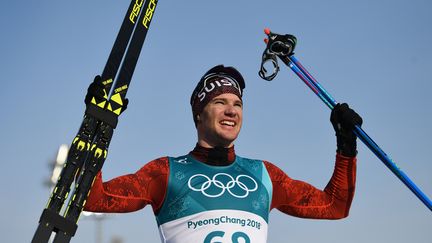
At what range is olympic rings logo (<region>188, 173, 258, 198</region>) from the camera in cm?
514

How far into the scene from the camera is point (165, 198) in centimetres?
520

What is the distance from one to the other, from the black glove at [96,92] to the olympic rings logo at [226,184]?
1217mm

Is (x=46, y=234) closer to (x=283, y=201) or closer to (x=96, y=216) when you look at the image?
(x=283, y=201)

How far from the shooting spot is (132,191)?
5117 millimetres

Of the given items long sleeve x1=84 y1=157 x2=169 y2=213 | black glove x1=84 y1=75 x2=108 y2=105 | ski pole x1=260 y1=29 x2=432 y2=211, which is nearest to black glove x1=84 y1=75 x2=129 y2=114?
black glove x1=84 y1=75 x2=108 y2=105

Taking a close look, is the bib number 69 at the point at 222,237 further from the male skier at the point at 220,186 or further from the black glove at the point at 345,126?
the black glove at the point at 345,126

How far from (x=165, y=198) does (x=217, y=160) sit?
0.67 meters

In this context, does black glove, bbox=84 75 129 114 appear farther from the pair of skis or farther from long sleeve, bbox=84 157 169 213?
long sleeve, bbox=84 157 169 213

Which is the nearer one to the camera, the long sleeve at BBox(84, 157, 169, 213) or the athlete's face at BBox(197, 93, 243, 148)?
the long sleeve at BBox(84, 157, 169, 213)

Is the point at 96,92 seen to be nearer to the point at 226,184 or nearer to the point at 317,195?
the point at 226,184

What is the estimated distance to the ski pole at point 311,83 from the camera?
18.3 ft

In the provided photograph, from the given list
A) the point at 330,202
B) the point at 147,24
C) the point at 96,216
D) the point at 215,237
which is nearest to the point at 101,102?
the point at 147,24

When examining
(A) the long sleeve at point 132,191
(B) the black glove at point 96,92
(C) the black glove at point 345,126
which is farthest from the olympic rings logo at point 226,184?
(B) the black glove at point 96,92

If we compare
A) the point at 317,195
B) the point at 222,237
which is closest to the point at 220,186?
the point at 222,237
